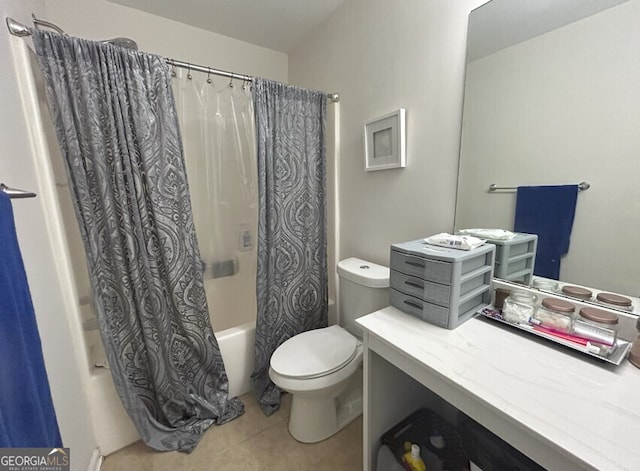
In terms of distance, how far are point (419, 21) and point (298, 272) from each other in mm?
1421

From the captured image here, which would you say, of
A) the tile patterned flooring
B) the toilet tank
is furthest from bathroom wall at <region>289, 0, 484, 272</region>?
the tile patterned flooring

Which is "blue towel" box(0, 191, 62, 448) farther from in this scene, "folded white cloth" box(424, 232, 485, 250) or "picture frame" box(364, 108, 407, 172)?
"picture frame" box(364, 108, 407, 172)

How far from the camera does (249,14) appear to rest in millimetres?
1595

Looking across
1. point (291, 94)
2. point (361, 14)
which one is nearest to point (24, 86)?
point (291, 94)

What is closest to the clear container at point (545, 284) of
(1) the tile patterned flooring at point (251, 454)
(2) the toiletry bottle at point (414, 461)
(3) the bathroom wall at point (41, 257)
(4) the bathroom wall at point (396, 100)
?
(4) the bathroom wall at point (396, 100)

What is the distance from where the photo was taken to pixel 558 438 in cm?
49

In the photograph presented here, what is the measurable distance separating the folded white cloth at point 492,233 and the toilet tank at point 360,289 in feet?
1.43

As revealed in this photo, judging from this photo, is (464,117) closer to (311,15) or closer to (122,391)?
(311,15)

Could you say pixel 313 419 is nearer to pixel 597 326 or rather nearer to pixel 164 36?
pixel 597 326

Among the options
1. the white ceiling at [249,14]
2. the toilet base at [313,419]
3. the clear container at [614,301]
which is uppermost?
the white ceiling at [249,14]

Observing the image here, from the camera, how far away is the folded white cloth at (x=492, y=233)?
39.3 inches

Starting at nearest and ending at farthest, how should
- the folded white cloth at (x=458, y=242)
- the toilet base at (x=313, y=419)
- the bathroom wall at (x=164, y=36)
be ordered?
the folded white cloth at (x=458, y=242) → the toilet base at (x=313, y=419) → the bathroom wall at (x=164, y=36)

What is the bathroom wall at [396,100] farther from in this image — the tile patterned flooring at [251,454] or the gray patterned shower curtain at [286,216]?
the tile patterned flooring at [251,454]

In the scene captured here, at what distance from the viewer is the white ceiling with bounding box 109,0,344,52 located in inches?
59.2
